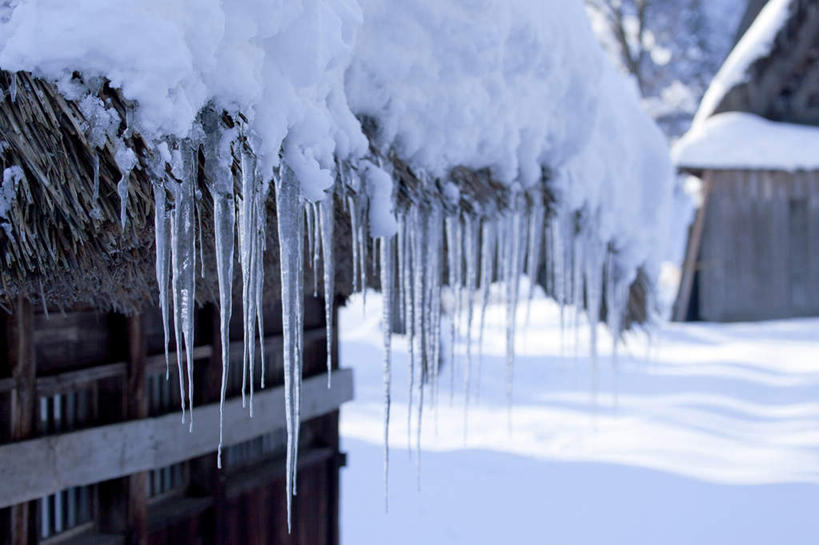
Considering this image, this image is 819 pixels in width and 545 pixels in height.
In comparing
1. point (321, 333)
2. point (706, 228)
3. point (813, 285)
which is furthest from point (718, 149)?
point (321, 333)

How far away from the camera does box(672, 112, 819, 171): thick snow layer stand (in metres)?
13.0

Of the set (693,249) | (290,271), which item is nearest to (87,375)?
(290,271)

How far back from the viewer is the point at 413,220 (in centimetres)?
319

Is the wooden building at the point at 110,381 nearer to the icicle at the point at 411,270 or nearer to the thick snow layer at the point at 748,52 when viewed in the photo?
the icicle at the point at 411,270

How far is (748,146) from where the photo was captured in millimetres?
13102

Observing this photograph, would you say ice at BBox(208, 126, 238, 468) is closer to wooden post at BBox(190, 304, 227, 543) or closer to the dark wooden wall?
the dark wooden wall

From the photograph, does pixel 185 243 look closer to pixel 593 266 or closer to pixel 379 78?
pixel 379 78

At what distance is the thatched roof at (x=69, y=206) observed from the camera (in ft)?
5.57

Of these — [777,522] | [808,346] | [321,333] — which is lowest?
[777,522]

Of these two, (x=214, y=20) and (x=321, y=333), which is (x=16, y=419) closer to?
(x=214, y=20)

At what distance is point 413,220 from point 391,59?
2.18ft

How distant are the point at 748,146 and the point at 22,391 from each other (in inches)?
501

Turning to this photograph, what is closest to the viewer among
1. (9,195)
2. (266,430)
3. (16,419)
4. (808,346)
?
(9,195)

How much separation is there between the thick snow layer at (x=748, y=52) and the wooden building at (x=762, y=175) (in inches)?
0.7
